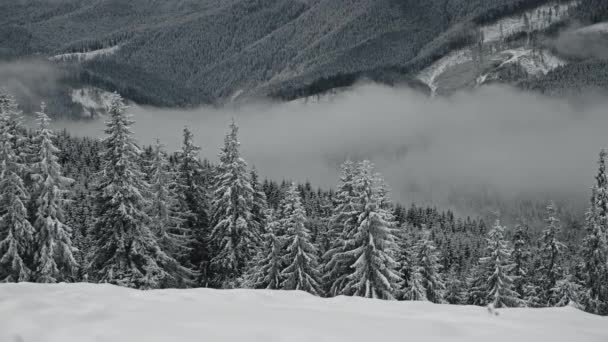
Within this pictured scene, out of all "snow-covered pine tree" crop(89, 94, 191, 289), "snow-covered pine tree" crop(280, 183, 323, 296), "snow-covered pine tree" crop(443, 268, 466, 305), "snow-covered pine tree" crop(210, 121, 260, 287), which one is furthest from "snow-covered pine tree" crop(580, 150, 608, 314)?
"snow-covered pine tree" crop(89, 94, 191, 289)

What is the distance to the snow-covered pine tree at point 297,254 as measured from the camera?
2878cm

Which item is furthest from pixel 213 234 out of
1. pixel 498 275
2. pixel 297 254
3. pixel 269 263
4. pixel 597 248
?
pixel 597 248

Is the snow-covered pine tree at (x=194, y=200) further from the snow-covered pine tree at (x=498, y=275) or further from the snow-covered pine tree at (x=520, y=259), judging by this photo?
the snow-covered pine tree at (x=520, y=259)

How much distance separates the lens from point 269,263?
96.9 feet

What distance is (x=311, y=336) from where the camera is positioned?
6.90m

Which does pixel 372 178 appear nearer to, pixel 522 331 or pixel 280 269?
pixel 280 269

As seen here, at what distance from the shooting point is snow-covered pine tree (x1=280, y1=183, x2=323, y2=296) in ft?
94.4

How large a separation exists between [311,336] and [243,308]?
1.90 meters

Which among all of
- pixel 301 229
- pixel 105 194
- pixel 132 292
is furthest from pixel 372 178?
pixel 132 292

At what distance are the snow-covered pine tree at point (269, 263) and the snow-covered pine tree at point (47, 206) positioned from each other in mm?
10425

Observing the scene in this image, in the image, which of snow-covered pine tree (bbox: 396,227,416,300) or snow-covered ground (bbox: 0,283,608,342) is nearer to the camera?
snow-covered ground (bbox: 0,283,608,342)

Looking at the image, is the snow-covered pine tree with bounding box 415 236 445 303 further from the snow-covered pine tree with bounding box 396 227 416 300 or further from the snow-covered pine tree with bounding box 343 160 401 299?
the snow-covered pine tree with bounding box 343 160 401 299

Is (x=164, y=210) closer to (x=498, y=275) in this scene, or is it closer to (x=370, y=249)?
(x=370, y=249)

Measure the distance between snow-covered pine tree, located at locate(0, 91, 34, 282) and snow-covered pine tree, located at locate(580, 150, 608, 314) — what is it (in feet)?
105
